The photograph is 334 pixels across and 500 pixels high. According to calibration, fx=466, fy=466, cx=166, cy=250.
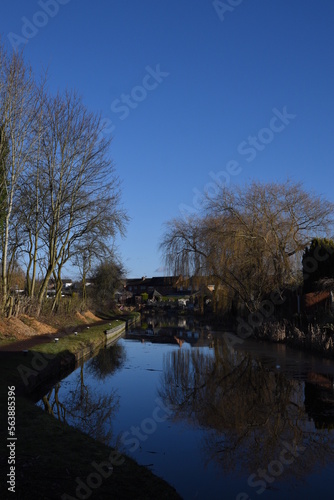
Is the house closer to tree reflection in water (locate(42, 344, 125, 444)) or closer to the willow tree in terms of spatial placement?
the willow tree

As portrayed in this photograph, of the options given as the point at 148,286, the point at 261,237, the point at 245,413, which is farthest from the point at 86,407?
the point at 148,286

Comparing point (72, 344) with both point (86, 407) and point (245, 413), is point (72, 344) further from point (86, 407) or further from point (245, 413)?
point (245, 413)

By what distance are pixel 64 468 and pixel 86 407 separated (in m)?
4.94

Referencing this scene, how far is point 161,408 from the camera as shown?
33.4 ft

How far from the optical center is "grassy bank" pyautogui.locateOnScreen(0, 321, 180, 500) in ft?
15.6

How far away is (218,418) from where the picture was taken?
9.22 meters

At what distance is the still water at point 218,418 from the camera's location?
6340mm

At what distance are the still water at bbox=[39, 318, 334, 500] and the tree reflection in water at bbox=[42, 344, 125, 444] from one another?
0.07 feet

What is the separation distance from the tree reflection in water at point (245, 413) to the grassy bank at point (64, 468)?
189 cm

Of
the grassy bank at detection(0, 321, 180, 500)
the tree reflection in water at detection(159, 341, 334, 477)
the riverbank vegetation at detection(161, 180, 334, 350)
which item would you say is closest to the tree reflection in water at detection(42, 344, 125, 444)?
the grassy bank at detection(0, 321, 180, 500)

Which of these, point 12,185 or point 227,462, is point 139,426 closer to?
point 227,462

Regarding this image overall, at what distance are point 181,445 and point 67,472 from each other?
2952mm

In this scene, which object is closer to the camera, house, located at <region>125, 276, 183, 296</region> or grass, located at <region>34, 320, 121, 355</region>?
grass, located at <region>34, 320, 121, 355</region>

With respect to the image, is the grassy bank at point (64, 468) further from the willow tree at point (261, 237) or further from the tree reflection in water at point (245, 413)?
the willow tree at point (261, 237)
